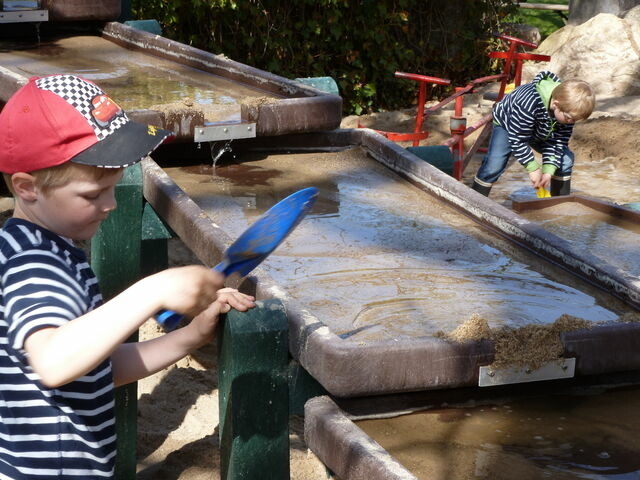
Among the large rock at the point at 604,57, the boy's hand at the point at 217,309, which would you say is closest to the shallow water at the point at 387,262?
the boy's hand at the point at 217,309

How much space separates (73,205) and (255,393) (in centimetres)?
54

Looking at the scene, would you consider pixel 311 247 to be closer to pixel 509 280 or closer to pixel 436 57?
pixel 509 280

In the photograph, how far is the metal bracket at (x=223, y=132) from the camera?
11.7 ft

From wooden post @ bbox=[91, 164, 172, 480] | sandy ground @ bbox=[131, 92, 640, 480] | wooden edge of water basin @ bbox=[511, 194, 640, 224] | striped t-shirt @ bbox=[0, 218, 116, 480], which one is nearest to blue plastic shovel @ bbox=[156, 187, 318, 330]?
striped t-shirt @ bbox=[0, 218, 116, 480]

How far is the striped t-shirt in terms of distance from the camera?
1517 millimetres

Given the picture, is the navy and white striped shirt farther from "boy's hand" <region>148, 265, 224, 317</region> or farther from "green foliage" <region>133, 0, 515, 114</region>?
"boy's hand" <region>148, 265, 224, 317</region>

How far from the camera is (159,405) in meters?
3.53

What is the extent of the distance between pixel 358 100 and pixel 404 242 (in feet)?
20.1

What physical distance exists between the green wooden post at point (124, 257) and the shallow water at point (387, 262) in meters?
0.30

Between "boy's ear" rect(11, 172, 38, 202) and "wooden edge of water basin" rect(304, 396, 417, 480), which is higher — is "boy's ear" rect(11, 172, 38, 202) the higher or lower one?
the higher one

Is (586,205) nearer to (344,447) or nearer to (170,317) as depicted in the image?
(344,447)

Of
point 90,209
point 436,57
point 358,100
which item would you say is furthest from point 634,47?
point 90,209

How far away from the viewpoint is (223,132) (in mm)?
3629

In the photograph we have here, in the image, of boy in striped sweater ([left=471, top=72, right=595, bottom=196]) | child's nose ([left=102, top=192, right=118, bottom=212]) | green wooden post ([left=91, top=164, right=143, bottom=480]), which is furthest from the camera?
boy in striped sweater ([left=471, top=72, right=595, bottom=196])
